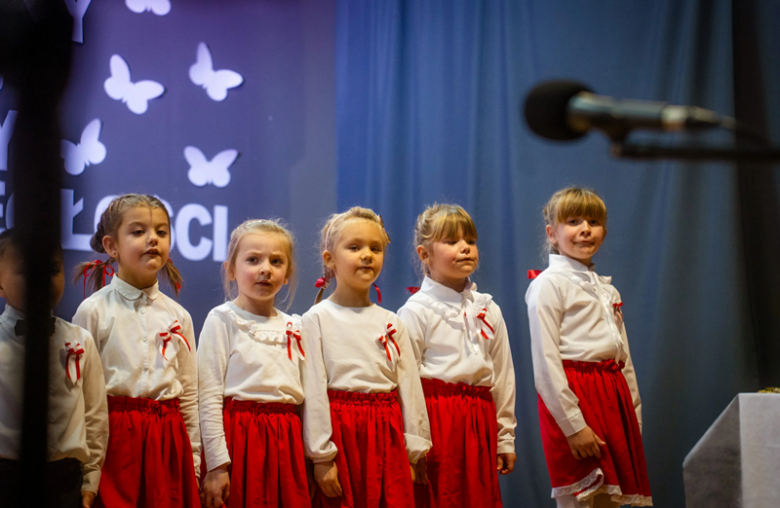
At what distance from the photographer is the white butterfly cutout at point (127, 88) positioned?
3191 millimetres

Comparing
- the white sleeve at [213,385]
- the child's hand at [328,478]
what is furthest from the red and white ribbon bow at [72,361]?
the child's hand at [328,478]

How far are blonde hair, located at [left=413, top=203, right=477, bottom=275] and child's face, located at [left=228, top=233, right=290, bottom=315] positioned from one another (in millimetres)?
592

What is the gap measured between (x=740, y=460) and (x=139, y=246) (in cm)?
229

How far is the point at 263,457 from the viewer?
2.10 metres

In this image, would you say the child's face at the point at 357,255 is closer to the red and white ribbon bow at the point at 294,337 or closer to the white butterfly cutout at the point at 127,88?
the red and white ribbon bow at the point at 294,337

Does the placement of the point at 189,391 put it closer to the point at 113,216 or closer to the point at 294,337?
the point at 294,337

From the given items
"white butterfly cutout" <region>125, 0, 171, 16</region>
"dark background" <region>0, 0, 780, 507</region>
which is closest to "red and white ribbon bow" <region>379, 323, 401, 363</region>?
"dark background" <region>0, 0, 780, 507</region>

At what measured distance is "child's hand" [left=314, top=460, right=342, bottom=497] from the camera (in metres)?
2.11

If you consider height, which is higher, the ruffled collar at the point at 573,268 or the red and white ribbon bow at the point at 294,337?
the ruffled collar at the point at 573,268

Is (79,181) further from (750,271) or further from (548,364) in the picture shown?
(750,271)

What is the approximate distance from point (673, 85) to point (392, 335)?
2.11 meters

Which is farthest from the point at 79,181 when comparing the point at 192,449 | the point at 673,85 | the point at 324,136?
the point at 673,85

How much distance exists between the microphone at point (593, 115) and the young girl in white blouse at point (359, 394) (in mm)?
1394

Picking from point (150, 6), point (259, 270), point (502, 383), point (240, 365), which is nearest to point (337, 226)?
point (259, 270)
